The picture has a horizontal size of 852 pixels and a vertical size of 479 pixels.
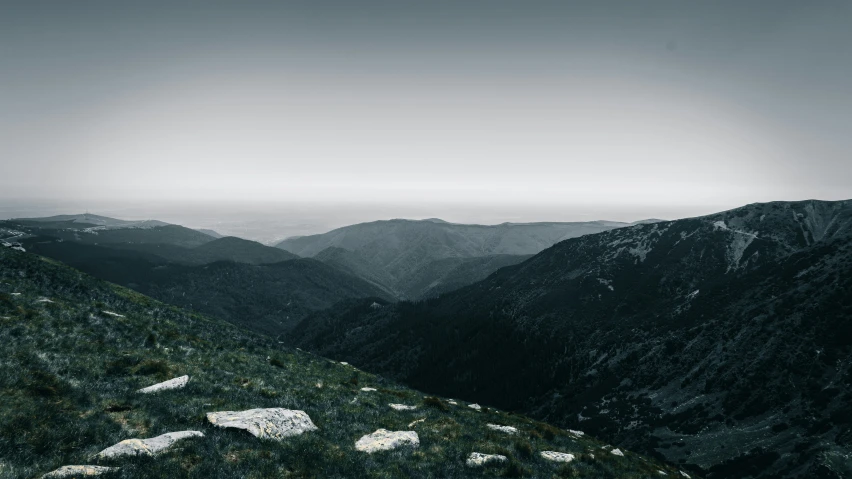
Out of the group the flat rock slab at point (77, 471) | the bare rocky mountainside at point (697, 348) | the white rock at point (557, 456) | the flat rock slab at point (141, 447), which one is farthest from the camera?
the bare rocky mountainside at point (697, 348)

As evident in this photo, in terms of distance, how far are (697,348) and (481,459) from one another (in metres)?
111

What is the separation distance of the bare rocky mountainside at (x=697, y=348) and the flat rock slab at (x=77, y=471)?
2806 inches

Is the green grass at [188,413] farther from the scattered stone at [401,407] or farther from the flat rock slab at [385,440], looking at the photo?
the scattered stone at [401,407]

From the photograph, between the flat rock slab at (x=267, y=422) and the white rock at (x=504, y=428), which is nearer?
the flat rock slab at (x=267, y=422)

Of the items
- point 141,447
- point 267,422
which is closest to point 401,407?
point 267,422

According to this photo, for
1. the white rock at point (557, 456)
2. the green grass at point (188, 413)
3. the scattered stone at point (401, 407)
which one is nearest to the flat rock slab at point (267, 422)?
the green grass at point (188, 413)

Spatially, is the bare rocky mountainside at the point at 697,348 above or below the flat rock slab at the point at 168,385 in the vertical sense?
below

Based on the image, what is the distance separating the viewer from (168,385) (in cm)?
1666

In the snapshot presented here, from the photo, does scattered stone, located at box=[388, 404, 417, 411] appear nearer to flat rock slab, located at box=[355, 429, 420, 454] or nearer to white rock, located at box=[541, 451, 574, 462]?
flat rock slab, located at box=[355, 429, 420, 454]

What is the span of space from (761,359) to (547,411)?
187ft

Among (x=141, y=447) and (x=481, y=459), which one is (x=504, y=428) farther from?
(x=141, y=447)

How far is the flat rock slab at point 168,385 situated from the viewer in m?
15.7

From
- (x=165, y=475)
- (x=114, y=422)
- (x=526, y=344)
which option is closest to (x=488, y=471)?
(x=165, y=475)

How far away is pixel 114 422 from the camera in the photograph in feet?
38.8
